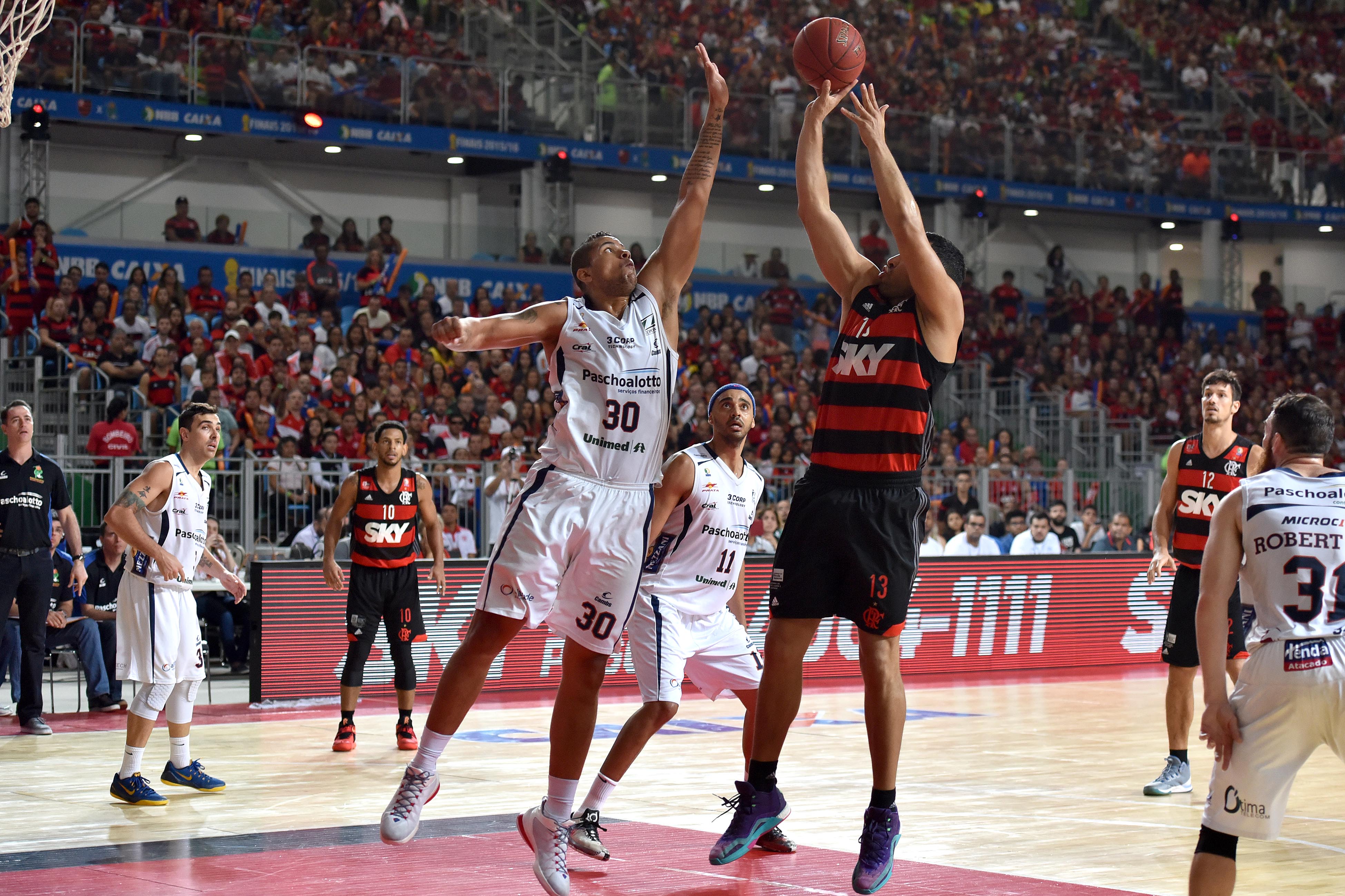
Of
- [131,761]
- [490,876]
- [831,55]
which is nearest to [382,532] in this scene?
[131,761]

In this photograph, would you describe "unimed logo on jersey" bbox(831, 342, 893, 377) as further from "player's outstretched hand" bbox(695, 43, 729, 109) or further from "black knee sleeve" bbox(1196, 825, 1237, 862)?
"black knee sleeve" bbox(1196, 825, 1237, 862)

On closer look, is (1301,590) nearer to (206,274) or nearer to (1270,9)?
(206,274)

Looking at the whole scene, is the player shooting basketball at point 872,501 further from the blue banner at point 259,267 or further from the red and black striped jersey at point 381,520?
the blue banner at point 259,267

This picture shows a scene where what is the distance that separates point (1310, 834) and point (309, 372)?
46.6ft

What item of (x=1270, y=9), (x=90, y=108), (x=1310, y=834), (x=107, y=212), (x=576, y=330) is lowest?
(x=1310, y=834)

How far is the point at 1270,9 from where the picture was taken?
3428 centimetres

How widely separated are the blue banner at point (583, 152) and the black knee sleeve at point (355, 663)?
13.7 metres

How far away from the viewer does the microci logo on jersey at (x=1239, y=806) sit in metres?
4.63

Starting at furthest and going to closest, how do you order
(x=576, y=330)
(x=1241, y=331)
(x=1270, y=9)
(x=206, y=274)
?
(x=1270, y=9) < (x=1241, y=331) < (x=206, y=274) < (x=576, y=330)

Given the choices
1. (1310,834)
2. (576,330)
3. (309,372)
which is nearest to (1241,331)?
(309,372)

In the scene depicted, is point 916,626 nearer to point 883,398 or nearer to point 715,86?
point 883,398

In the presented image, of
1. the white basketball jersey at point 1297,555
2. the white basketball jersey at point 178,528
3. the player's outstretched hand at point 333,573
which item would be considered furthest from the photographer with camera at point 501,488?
the white basketball jersey at point 1297,555

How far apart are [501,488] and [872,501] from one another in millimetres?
10744

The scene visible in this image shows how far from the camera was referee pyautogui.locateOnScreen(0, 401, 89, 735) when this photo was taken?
37.9 feet
